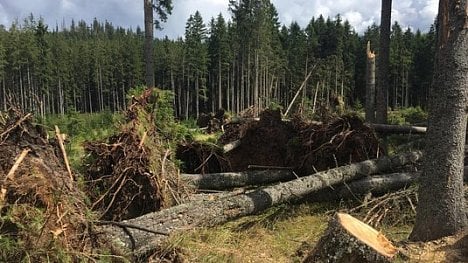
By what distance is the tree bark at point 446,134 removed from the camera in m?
5.39

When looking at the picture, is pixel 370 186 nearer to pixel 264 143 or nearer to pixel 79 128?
pixel 264 143

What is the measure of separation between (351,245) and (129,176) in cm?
328

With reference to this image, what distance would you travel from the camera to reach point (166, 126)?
8.01 meters

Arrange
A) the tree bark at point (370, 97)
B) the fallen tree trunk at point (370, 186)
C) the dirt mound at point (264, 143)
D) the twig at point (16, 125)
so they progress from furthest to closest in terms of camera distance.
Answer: the tree bark at point (370, 97) < the dirt mound at point (264, 143) < the fallen tree trunk at point (370, 186) < the twig at point (16, 125)

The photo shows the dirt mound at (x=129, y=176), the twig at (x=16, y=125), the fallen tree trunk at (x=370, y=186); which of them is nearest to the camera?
the twig at (x=16, y=125)

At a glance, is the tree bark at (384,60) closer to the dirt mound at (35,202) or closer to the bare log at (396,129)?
the bare log at (396,129)

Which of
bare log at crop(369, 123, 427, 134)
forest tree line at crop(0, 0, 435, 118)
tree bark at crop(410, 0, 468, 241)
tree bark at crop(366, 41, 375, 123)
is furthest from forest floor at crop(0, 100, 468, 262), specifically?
forest tree line at crop(0, 0, 435, 118)

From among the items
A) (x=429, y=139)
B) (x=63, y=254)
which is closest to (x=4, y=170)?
(x=63, y=254)

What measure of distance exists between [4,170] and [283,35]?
7640cm

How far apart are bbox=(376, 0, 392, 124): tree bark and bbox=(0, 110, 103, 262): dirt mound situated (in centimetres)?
1019

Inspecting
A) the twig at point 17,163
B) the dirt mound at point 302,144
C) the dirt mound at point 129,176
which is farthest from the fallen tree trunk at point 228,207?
the twig at point 17,163

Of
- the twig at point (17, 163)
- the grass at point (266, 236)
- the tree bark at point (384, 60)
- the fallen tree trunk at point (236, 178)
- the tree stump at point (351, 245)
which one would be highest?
the tree bark at point (384, 60)

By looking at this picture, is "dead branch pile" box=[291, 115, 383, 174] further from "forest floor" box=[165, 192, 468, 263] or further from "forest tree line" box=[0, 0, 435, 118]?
"forest tree line" box=[0, 0, 435, 118]

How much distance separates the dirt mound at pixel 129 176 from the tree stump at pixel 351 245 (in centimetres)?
268
